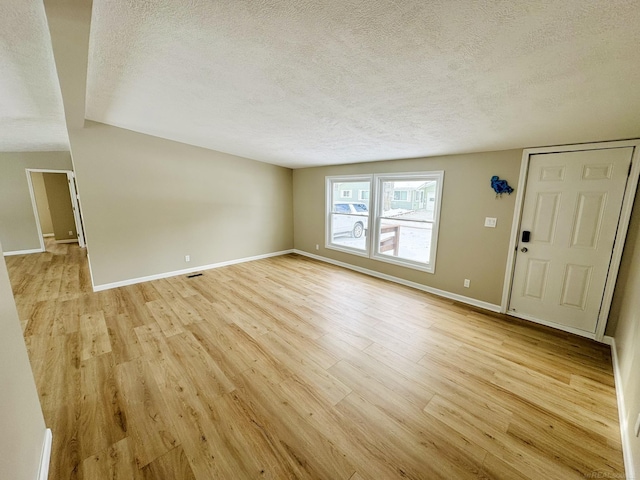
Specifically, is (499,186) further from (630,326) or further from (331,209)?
(331,209)

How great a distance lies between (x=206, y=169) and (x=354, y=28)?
410 centimetres

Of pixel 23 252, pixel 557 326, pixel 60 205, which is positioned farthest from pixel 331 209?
pixel 60 205

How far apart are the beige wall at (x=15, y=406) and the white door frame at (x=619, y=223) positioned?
167 inches

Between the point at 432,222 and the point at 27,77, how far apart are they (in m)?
4.94

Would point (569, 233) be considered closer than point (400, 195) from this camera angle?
Yes

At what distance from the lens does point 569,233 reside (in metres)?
2.71

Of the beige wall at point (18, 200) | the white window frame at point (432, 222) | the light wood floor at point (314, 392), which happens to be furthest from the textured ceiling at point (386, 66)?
the beige wall at point (18, 200)

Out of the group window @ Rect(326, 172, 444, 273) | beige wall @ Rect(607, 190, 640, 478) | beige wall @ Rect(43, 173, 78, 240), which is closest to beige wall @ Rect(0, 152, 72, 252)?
beige wall @ Rect(43, 173, 78, 240)

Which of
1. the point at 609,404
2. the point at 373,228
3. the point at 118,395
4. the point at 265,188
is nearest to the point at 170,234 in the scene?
the point at 265,188

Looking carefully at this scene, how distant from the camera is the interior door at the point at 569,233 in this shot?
248 centimetres

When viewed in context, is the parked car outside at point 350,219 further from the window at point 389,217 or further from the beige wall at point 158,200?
the beige wall at point 158,200

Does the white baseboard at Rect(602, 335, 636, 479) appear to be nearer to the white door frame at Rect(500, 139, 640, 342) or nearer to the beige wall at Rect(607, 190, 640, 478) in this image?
the beige wall at Rect(607, 190, 640, 478)

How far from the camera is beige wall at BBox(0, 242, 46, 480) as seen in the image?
95 centimetres

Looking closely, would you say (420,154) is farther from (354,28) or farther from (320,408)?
(320,408)
